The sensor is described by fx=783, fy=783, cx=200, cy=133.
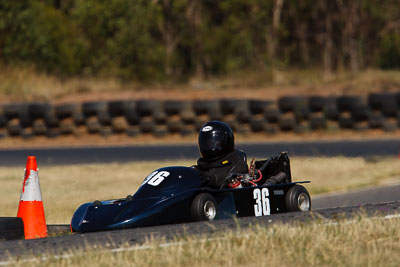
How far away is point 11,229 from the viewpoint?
21.8 ft

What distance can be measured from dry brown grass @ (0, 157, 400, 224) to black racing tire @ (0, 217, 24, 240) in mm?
A: 2072

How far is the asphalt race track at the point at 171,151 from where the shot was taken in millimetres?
14250

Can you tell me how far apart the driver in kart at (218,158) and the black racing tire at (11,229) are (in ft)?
5.67

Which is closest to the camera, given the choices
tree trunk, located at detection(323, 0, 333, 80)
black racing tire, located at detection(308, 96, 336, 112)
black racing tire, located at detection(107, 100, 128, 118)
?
black racing tire, located at detection(308, 96, 336, 112)

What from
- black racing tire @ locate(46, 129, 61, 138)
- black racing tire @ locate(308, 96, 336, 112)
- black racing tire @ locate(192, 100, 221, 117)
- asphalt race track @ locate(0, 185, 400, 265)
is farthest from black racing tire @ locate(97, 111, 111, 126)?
asphalt race track @ locate(0, 185, 400, 265)

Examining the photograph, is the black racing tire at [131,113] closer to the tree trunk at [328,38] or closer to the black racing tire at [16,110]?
the black racing tire at [16,110]

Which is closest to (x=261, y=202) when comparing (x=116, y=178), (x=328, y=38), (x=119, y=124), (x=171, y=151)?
(x=116, y=178)

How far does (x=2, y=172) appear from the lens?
43.4 feet

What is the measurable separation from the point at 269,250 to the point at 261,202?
6.69 ft

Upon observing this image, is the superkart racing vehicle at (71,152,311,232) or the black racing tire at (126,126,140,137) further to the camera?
the black racing tire at (126,126,140,137)

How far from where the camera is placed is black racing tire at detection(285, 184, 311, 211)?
7.46 metres

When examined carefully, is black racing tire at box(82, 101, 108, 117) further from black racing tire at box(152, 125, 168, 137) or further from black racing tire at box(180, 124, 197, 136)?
black racing tire at box(180, 124, 197, 136)

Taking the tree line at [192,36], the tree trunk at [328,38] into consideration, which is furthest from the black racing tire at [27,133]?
the tree trunk at [328,38]

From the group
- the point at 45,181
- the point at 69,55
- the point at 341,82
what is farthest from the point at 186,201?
the point at 69,55
